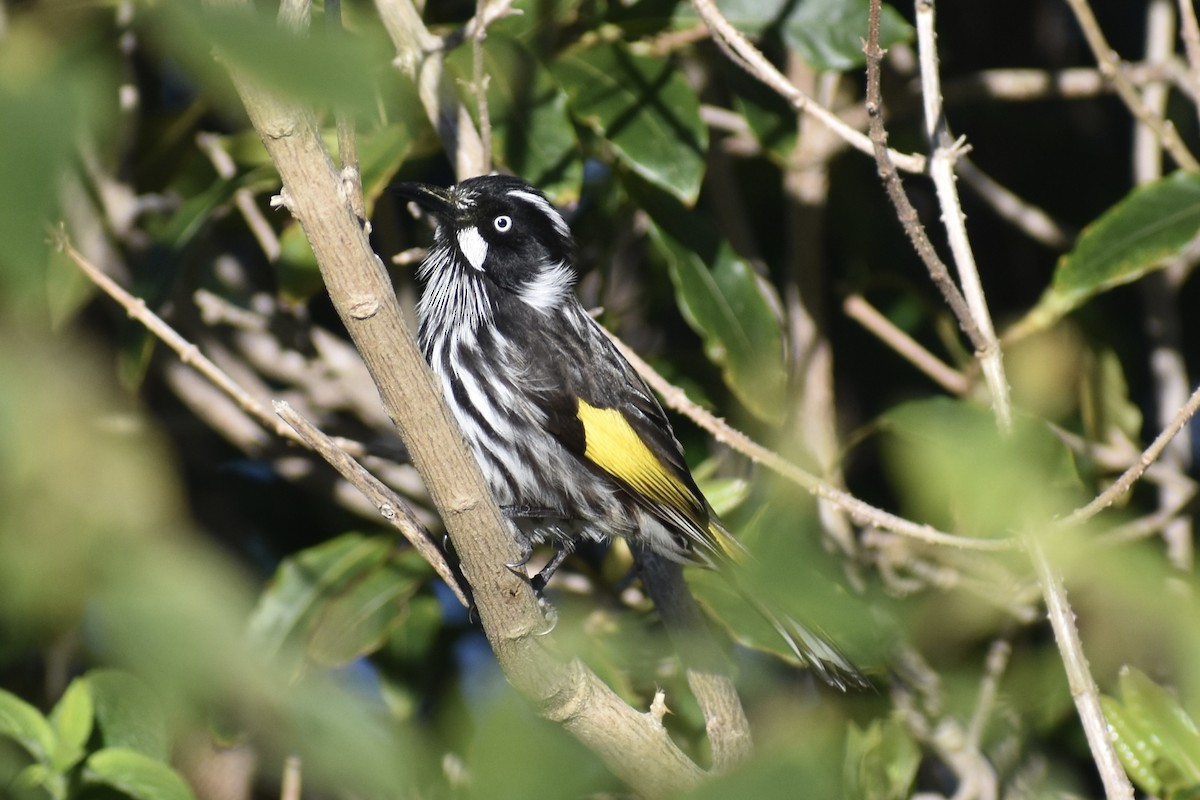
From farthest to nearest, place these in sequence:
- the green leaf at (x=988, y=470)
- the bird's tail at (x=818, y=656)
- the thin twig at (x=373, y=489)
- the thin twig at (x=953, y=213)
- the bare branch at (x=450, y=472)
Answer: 1. the bird's tail at (x=818, y=656)
2. the thin twig at (x=953, y=213)
3. the thin twig at (x=373, y=489)
4. the bare branch at (x=450, y=472)
5. the green leaf at (x=988, y=470)

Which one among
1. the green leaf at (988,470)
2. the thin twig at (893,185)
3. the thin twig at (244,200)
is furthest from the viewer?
the thin twig at (244,200)

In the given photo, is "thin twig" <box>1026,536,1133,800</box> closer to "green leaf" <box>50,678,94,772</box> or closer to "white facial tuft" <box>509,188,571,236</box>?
"white facial tuft" <box>509,188,571,236</box>

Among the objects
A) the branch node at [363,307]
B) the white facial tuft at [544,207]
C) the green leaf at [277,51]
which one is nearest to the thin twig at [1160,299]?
the white facial tuft at [544,207]

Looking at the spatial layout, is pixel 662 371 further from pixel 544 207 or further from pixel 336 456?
pixel 336 456

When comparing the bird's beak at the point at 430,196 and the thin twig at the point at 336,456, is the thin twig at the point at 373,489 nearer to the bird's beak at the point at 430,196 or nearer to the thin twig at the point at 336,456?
the thin twig at the point at 336,456

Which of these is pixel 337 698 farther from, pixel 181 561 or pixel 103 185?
pixel 103 185

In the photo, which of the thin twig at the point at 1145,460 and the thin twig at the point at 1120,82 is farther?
the thin twig at the point at 1120,82

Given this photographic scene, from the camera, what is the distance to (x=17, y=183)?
497mm

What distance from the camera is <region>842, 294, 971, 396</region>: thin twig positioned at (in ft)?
11.5

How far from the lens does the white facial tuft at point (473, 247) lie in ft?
10.4

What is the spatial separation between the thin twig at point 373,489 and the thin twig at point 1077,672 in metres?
1.08

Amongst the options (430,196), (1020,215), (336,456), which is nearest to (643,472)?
(430,196)

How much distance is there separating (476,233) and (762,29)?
873 mm

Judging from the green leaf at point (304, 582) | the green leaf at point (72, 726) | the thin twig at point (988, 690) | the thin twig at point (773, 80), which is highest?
the thin twig at point (773, 80)
